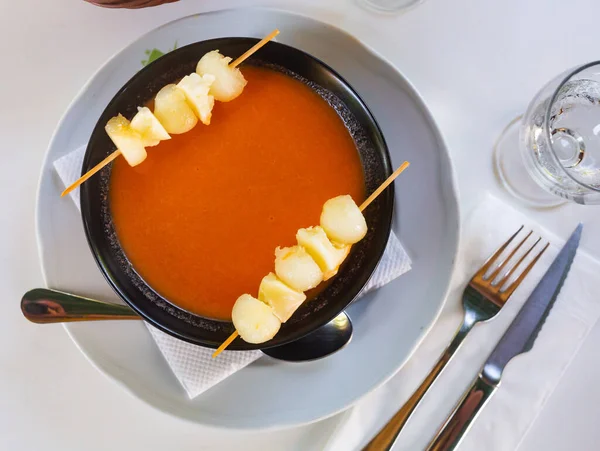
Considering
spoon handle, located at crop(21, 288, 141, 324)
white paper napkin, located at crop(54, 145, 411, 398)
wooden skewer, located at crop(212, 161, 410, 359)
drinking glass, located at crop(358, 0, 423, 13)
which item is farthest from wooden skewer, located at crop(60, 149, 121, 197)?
drinking glass, located at crop(358, 0, 423, 13)

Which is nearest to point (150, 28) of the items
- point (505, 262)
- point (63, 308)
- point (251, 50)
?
point (251, 50)

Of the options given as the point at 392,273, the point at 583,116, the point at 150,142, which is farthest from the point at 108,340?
the point at 583,116

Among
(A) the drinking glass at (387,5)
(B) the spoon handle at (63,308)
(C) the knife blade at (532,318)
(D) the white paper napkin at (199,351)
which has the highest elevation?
(A) the drinking glass at (387,5)

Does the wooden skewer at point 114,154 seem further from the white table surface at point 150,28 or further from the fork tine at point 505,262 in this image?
the fork tine at point 505,262

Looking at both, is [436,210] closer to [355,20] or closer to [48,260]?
[355,20]

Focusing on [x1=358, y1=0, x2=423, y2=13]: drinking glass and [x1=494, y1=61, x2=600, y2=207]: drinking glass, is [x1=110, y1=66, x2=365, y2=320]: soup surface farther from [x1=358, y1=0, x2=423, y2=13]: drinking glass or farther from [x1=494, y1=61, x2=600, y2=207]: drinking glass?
[x1=494, y1=61, x2=600, y2=207]: drinking glass

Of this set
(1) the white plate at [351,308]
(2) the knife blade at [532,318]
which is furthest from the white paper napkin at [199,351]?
(2) the knife blade at [532,318]
